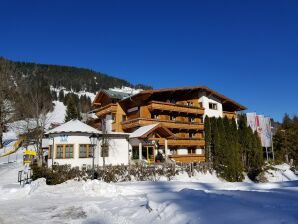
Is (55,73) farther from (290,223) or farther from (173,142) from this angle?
(290,223)

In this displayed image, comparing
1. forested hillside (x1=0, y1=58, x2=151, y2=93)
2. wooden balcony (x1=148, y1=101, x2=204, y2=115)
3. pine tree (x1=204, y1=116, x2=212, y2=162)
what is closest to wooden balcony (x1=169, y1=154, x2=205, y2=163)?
pine tree (x1=204, y1=116, x2=212, y2=162)

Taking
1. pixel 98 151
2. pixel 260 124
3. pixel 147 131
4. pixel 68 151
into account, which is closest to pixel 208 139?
pixel 147 131

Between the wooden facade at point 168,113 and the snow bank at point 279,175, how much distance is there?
880 cm

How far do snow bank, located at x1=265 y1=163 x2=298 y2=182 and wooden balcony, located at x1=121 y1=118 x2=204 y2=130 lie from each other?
35.4ft

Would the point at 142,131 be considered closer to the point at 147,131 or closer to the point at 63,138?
the point at 147,131

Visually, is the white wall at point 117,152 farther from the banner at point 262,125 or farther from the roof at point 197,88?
the banner at point 262,125

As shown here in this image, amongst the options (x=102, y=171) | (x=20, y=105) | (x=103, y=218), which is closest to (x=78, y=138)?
(x=102, y=171)

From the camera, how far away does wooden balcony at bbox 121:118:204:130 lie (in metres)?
33.5

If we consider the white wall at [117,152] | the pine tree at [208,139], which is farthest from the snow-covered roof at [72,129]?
the pine tree at [208,139]

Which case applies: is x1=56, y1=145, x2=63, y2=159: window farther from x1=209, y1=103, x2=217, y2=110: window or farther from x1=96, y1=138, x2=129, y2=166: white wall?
x1=209, y1=103, x2=217, y2=110: window

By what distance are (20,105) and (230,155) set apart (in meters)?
29.5

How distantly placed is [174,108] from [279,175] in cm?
1647

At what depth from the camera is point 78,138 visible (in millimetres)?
27547

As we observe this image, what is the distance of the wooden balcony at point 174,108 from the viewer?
114ft
